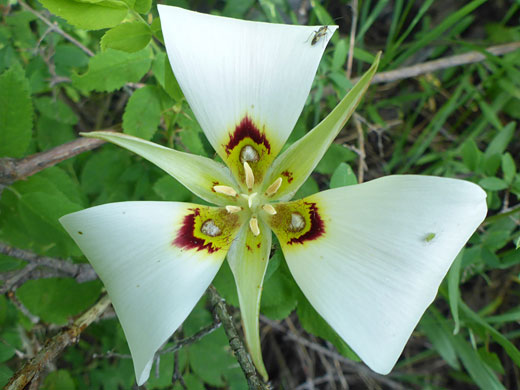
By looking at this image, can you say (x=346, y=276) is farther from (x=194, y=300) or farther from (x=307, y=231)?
(x=194, y=300)

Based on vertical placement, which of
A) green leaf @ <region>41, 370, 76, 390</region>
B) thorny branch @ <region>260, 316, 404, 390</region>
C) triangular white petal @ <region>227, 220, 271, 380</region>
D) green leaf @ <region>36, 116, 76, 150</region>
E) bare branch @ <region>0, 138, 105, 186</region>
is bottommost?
thorny branch @ <region>260, 316, 404, 390</region>

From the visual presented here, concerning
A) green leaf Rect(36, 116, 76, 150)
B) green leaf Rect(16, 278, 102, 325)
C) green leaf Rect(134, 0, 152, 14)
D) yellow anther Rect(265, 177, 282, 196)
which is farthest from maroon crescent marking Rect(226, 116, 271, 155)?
green leaf Rect(36, 116, 76, 150)

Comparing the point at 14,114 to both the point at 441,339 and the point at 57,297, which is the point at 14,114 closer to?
the point at 57,297

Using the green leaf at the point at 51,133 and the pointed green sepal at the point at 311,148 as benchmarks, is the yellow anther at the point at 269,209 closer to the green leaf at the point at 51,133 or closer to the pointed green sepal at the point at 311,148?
the pointed green sepal at the point at 311,148

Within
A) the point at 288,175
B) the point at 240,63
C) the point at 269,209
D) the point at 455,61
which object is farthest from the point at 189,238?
the point at 455,61

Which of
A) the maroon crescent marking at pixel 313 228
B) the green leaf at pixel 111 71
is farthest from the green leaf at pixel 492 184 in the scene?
the green leaf at pixel 111 71

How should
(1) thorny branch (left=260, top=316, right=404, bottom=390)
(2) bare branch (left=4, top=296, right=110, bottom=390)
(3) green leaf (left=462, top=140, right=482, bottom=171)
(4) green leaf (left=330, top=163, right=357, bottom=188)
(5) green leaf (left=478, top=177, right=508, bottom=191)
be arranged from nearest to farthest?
1. (2) bare branch (left=4, top=296, right=110, bottom=390)
2. (4) green leaf (left=330, top=163, right=357, bottom=188)
3. (5) green leaf (left=478, top=177, right=508, bottom=191)
4. (3) green leaf (left=462, top=140, right=482, bottom=171)
5. (1) thorny branch (left=260, top=316, right=404, bottom=390)

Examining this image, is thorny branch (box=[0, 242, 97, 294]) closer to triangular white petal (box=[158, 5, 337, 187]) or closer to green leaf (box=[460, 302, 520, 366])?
triangular white petal (box=[158, 5, 337, 187])
